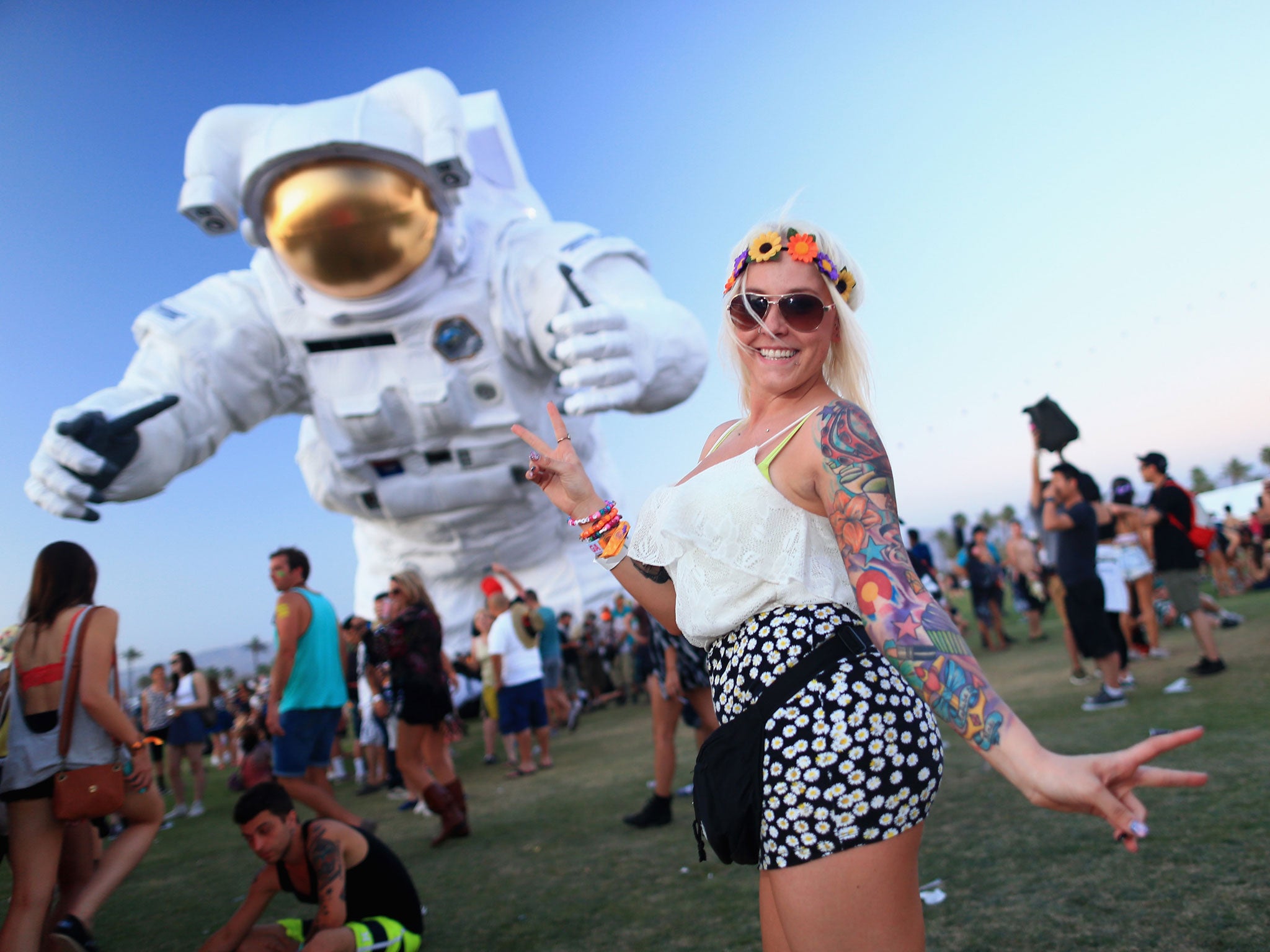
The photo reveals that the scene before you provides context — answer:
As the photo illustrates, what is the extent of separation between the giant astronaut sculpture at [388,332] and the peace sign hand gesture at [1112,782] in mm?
5047

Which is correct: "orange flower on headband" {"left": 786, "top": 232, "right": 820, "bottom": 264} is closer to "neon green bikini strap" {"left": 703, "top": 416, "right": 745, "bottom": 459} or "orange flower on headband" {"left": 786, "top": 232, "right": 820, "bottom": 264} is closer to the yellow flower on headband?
the yellow flower on headband

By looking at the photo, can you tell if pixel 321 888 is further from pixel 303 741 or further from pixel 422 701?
pixel 422 701

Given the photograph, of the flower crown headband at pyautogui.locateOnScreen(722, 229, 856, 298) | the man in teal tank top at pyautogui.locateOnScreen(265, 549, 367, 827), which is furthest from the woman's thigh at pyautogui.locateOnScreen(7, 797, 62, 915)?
the flower crown headband at pyautogui.locateOnScreen(722, 229, 856, 298)

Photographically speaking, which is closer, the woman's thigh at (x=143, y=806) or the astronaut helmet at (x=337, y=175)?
the woman's thigh at (x=143, y=806)

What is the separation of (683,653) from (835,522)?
9.22ft

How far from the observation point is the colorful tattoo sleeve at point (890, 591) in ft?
4.09

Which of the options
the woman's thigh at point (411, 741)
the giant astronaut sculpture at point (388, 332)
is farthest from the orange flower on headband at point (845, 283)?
the giant astronaut sculpture at point (388, 332)

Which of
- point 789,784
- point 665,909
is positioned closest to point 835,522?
point 789,784

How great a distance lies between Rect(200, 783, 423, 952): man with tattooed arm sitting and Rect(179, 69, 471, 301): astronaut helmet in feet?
16.4

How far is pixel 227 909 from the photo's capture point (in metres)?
3.83

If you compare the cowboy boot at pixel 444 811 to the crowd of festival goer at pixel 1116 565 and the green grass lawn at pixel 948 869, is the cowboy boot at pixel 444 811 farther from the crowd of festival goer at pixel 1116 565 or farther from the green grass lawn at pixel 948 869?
the crowd of festival goer at pixel 1116 565

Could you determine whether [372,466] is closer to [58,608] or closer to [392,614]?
[392,614]

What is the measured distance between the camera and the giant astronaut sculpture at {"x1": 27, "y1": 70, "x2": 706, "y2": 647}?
21.8ft

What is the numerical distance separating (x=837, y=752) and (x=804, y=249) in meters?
0.90
